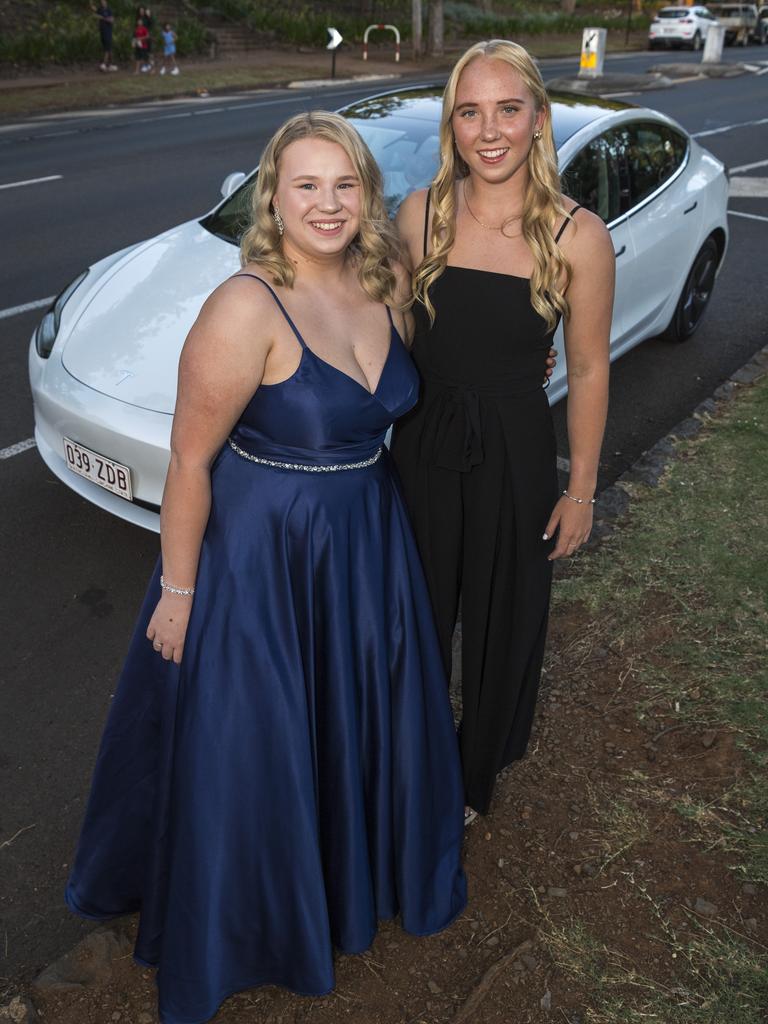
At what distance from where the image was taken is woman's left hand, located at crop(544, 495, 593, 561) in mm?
2688

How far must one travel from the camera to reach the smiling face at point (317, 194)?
206 centimetres

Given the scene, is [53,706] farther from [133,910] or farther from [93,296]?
[93,296]

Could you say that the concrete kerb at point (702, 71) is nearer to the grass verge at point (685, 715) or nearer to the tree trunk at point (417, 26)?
the tree trunk at point (417, 26)

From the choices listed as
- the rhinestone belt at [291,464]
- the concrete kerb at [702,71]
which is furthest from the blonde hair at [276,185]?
the concrete kerb at [702,71]

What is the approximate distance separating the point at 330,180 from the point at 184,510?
78cm

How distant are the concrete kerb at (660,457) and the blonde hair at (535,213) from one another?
202 cm

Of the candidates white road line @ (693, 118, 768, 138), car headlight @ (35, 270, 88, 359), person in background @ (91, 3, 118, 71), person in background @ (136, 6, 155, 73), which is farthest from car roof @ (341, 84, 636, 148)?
person in background @ (136, 6, 155, 73)

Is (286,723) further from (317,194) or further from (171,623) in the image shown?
(317,194)

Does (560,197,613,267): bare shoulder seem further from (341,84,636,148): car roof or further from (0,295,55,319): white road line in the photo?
(0,295,55,319): white road line

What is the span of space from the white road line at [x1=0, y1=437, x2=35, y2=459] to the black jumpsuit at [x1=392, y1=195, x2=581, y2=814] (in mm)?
3059

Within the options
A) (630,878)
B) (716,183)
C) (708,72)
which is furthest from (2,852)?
(708,72)

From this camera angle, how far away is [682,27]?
35.3 m

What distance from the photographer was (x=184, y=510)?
2104 millimetres

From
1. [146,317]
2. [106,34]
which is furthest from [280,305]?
[106,34]
